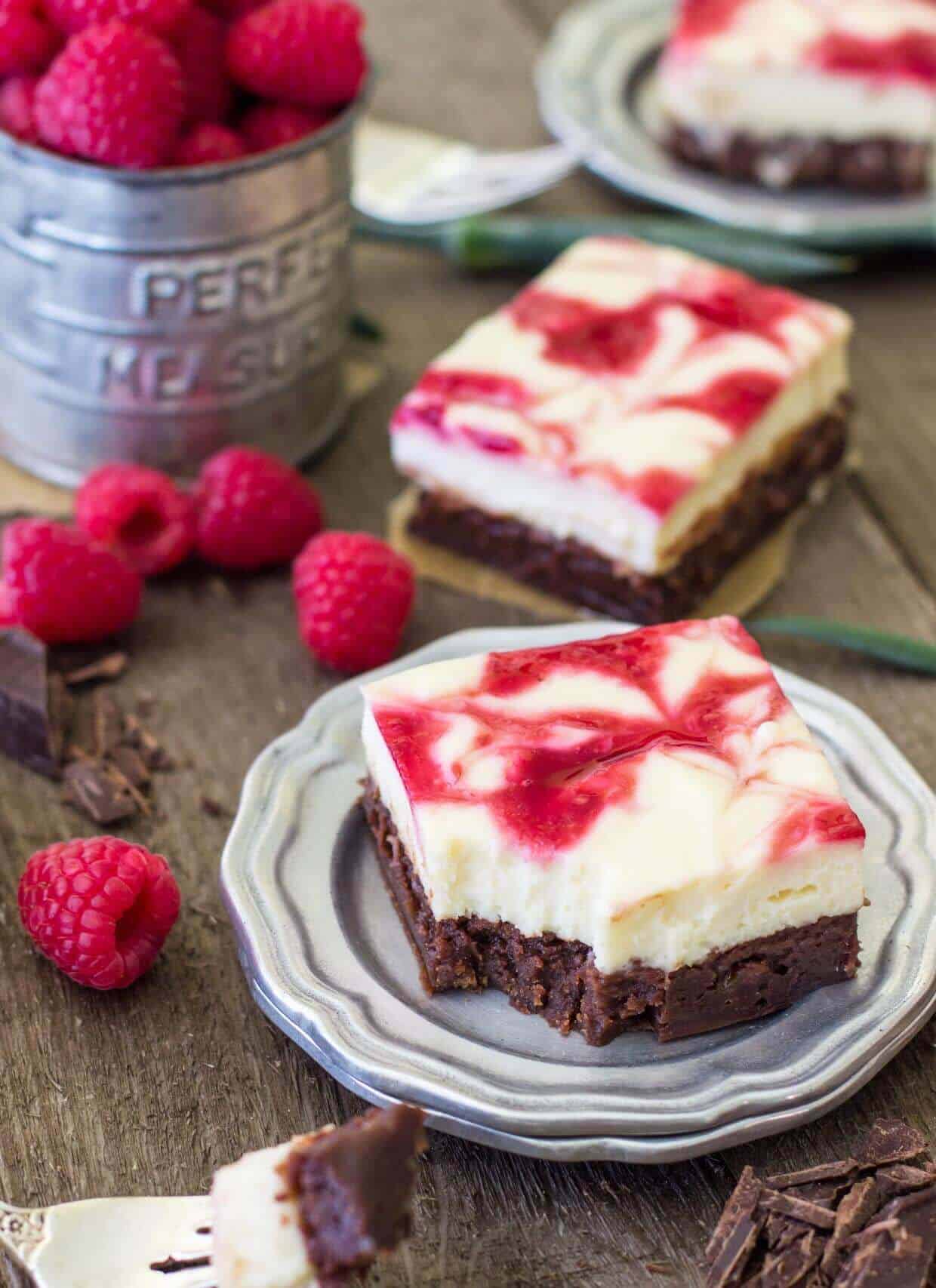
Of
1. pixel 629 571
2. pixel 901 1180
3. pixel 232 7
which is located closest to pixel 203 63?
pixel 232 7

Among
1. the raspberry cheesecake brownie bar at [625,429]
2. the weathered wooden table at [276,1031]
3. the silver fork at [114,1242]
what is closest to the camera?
the silver fork at [114,1242]

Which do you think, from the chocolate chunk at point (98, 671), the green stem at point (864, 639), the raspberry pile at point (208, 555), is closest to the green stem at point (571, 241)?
the raspberry pile at point (208, 555)

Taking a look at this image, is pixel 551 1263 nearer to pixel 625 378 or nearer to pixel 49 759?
pixel 49 759

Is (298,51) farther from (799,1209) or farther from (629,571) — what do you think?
(799,1209)

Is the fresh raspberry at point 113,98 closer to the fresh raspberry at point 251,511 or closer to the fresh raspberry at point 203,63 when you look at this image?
the fresh raspberry at point 203,63

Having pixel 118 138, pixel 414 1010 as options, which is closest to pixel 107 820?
pixel 414 1010

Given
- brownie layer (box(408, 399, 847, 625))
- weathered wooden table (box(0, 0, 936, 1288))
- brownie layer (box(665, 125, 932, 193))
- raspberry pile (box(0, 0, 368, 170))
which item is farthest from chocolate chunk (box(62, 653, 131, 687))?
brownie layer (box(665, 125, 932, 193))
